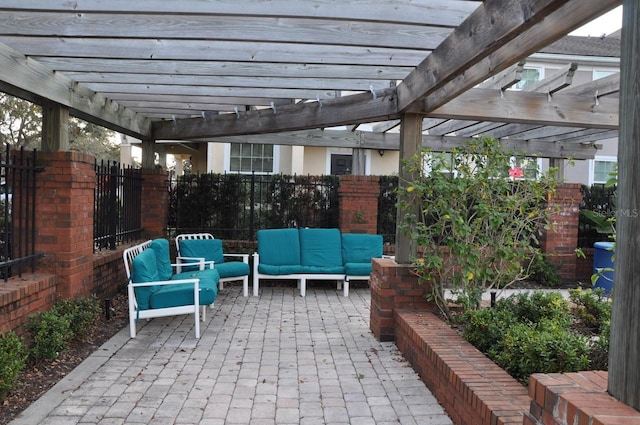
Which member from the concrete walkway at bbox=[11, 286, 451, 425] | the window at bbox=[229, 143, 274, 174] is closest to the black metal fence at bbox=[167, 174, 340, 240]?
the window at bbox=[229, 143, 274, 174]

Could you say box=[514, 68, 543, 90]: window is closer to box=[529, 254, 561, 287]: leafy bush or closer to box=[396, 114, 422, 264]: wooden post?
box=[529, 254, 561, 287]: leafy bush

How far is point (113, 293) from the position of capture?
7004 mm

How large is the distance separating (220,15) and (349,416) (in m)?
3.03

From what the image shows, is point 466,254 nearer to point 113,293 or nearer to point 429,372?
point 429,372

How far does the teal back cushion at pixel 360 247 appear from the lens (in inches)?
330

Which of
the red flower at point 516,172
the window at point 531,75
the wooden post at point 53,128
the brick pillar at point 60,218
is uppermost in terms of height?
the window at point 531,75

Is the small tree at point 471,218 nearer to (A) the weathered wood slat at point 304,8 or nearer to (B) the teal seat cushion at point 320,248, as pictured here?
(A) the weathered wood slat at point 304,8

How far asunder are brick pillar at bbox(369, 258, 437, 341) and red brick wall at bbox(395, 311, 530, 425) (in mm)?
407

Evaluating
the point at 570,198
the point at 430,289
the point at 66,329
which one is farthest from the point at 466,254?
the point at 570,198

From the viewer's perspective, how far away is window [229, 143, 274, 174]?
13.1 meters

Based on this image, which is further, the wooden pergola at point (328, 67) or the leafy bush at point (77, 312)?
the leafy bush at point (77, 312)

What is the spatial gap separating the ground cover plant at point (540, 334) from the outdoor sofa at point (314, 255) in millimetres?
3207

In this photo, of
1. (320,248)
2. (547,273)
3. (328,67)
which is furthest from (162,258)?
(547,273)

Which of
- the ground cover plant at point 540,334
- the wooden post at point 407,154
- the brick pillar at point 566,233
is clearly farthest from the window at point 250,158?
the ground cover plant at point 540,334
